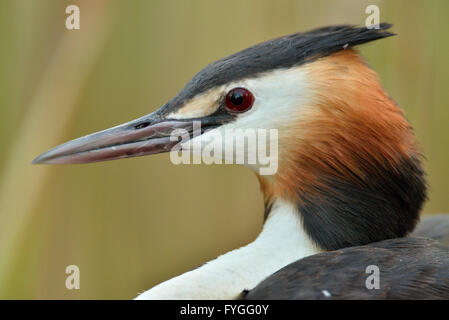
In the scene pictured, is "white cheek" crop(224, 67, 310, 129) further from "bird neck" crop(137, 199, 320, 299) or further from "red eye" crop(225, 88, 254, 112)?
"bird neck" crop(137, 199, 320, 299)

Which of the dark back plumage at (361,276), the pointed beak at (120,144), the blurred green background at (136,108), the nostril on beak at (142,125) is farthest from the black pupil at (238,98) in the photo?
the blurred green background at (136,108)

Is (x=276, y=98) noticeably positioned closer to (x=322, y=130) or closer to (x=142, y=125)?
(x=322, y=130)

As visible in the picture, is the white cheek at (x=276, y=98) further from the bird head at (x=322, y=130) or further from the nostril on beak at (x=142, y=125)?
the nostril on beak at (x=142, y=125)

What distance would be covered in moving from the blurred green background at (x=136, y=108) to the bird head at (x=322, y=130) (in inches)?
36.9

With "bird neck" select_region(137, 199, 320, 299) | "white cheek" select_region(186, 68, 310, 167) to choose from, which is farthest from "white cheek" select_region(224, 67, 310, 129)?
"bird neck" select_region(137, 199, 320, 299)

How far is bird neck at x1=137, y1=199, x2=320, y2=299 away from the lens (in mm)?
2407

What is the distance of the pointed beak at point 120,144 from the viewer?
260 cm

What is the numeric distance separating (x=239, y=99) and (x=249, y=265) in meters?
0.67

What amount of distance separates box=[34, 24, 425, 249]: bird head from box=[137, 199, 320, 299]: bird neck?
2.4 inches

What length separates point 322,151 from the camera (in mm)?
2498

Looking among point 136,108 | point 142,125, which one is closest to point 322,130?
point 142,125
